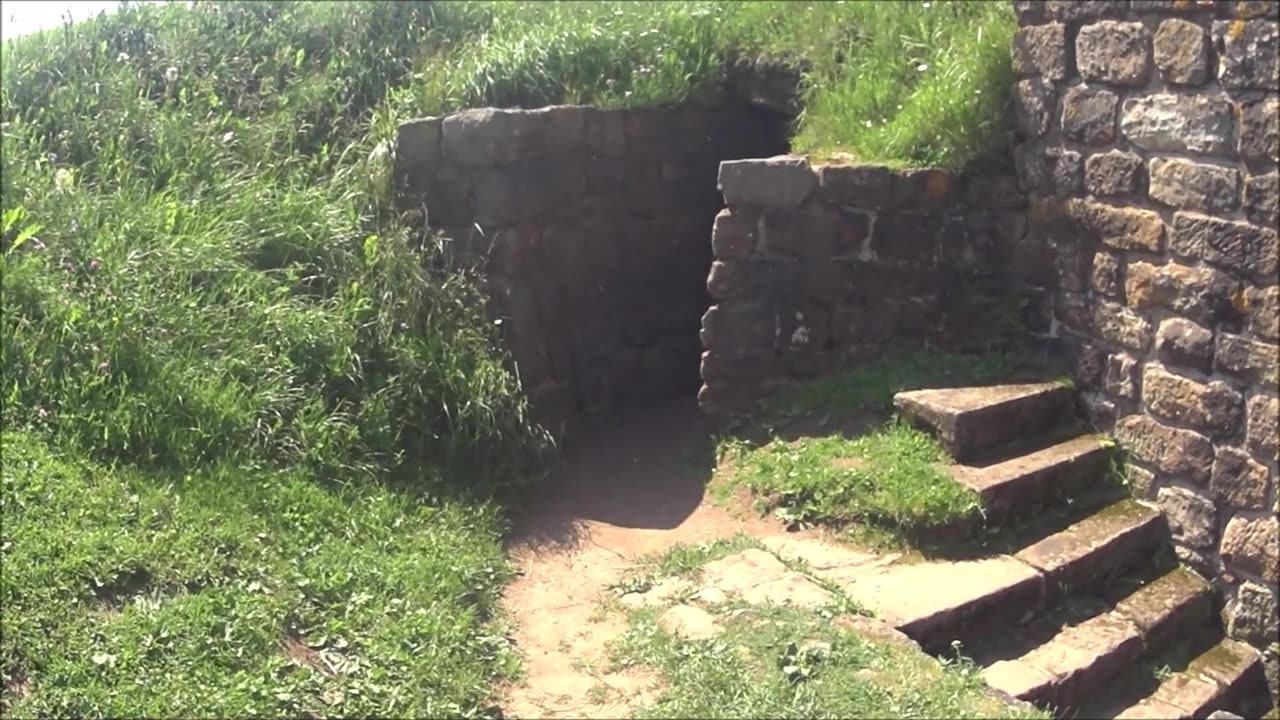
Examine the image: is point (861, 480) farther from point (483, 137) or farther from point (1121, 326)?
point (483, 137)

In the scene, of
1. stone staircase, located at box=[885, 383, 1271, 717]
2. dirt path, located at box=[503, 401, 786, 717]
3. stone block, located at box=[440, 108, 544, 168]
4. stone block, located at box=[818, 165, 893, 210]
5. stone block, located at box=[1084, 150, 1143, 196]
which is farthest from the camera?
stone block, located at box=[440, 108, 544, 168]

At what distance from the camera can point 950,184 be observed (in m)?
5.58

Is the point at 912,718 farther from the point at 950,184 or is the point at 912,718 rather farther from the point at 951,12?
the point at 951,12

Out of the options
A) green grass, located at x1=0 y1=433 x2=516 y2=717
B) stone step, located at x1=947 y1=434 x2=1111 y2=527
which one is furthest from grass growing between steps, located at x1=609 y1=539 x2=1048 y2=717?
stone step, located at x1=947 y1=434 x2=1111 y2=527

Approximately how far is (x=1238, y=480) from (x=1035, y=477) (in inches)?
27.6

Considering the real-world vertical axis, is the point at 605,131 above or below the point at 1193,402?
above

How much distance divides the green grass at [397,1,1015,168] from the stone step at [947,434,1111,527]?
1.35 m

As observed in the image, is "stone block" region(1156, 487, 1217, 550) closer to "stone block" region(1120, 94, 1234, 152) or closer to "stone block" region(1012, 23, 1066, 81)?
"stone block" region(1120, 94, 1234, 152)

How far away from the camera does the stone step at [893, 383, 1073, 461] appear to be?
501 centimetres

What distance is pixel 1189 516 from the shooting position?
486cm

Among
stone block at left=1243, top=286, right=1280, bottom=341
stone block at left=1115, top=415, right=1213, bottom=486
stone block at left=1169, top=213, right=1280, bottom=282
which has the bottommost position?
stone block at left=1115, top=415, right=1213, bottom=486

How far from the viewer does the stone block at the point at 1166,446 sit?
15.7 ft

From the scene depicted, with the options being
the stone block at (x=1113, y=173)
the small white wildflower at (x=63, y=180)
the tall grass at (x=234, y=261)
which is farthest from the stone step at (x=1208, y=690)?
the small white wildflower at (x=63, y=180)

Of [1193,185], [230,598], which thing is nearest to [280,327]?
[230,598]
